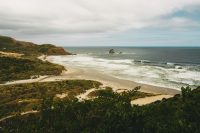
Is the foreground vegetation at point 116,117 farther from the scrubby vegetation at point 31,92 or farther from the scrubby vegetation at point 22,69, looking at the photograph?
the scrubby vegetation at point 22,69

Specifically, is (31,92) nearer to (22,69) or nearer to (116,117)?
(22,69)

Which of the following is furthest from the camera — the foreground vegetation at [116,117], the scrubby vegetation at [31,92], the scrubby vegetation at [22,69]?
the scrubby vegetation at [22,69]

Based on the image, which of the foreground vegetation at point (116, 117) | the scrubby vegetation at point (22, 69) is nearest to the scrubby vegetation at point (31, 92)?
the scrubby vegetation at point (22, 69)

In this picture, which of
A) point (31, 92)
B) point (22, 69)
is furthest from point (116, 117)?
point (22, 69)

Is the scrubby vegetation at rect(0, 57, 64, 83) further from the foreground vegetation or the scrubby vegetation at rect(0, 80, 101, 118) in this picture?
the foreground vegetation

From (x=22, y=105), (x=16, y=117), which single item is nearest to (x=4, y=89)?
(x=22, y=105)

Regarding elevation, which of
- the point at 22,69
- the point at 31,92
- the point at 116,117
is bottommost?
the point at 31,92
